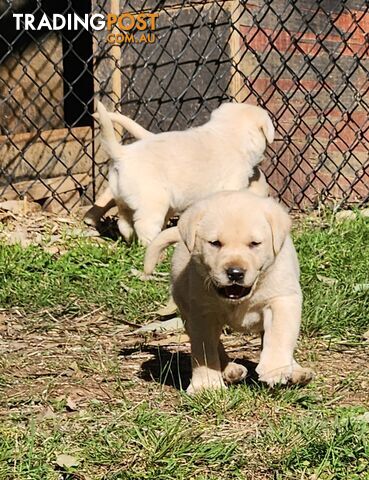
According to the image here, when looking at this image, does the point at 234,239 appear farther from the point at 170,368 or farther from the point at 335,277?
the point at 335,277

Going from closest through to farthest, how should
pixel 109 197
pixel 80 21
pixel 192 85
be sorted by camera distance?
pixel 109 197, pixel 80 21, pixel 192 85

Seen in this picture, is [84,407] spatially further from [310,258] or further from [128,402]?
[310,258]

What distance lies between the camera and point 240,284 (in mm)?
3092

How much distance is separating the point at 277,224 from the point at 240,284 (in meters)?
0.26

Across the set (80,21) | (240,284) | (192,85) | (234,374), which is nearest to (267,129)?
(192,85)

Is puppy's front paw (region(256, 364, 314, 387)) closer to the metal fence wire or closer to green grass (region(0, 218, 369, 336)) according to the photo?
green grass (region(0, 218, 369, 336))

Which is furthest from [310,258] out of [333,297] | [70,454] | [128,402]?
[70,454]

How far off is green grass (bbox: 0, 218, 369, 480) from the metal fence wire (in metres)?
1.47

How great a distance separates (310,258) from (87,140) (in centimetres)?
206

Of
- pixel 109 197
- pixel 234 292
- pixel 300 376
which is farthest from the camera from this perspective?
pixel 109 197

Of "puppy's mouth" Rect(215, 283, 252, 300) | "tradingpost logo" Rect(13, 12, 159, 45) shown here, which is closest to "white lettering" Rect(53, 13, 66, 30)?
"tradingpost logo" Rect(13, 12, 159, 45)

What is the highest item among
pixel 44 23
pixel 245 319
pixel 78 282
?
pixel 44 23

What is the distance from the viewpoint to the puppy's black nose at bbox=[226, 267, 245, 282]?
305 centimetres

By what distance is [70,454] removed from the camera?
2820 millimetres
